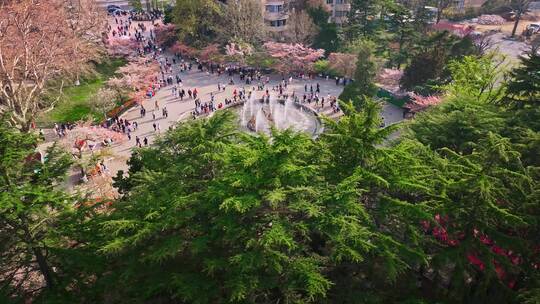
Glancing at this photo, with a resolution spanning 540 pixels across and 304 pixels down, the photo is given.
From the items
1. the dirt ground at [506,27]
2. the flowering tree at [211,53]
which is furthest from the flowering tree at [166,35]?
the dirt ground at [506,27]

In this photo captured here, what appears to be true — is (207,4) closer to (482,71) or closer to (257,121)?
(257,121)

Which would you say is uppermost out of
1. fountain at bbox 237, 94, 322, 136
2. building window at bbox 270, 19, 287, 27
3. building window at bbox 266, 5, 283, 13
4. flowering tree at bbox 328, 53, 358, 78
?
building window at bbox 266, 5, 283, 13

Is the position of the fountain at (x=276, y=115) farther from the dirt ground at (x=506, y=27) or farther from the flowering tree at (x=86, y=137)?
the dirt ground at (x=506, y=27)

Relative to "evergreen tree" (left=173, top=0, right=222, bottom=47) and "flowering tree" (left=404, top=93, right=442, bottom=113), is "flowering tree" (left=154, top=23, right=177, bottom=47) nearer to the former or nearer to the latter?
"evergreen tree" (left=173, top=0, right=222, bottom=47)

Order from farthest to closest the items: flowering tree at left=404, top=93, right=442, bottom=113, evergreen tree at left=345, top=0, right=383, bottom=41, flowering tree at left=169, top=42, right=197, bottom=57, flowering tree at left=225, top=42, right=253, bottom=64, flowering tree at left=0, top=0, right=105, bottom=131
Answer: evergreen tree at left=345, top=0, right=383, bottom=41 < flowering tree at left=169, top=42, right=197, bottom=57 < flowering tree at left=225, top=42, right=253, bottom=64 < flowering tree at left=404, top=93, right=442, bottom=113 < flowering tree at left=0, top=0, right=105, bottom=131

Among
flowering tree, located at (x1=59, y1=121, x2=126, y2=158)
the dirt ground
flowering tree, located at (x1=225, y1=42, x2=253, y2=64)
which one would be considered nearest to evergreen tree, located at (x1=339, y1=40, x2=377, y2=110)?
flowering tree, located at (x1=225, y1=42, x2=253, y2=64)

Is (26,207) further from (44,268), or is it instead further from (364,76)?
(364,76)
